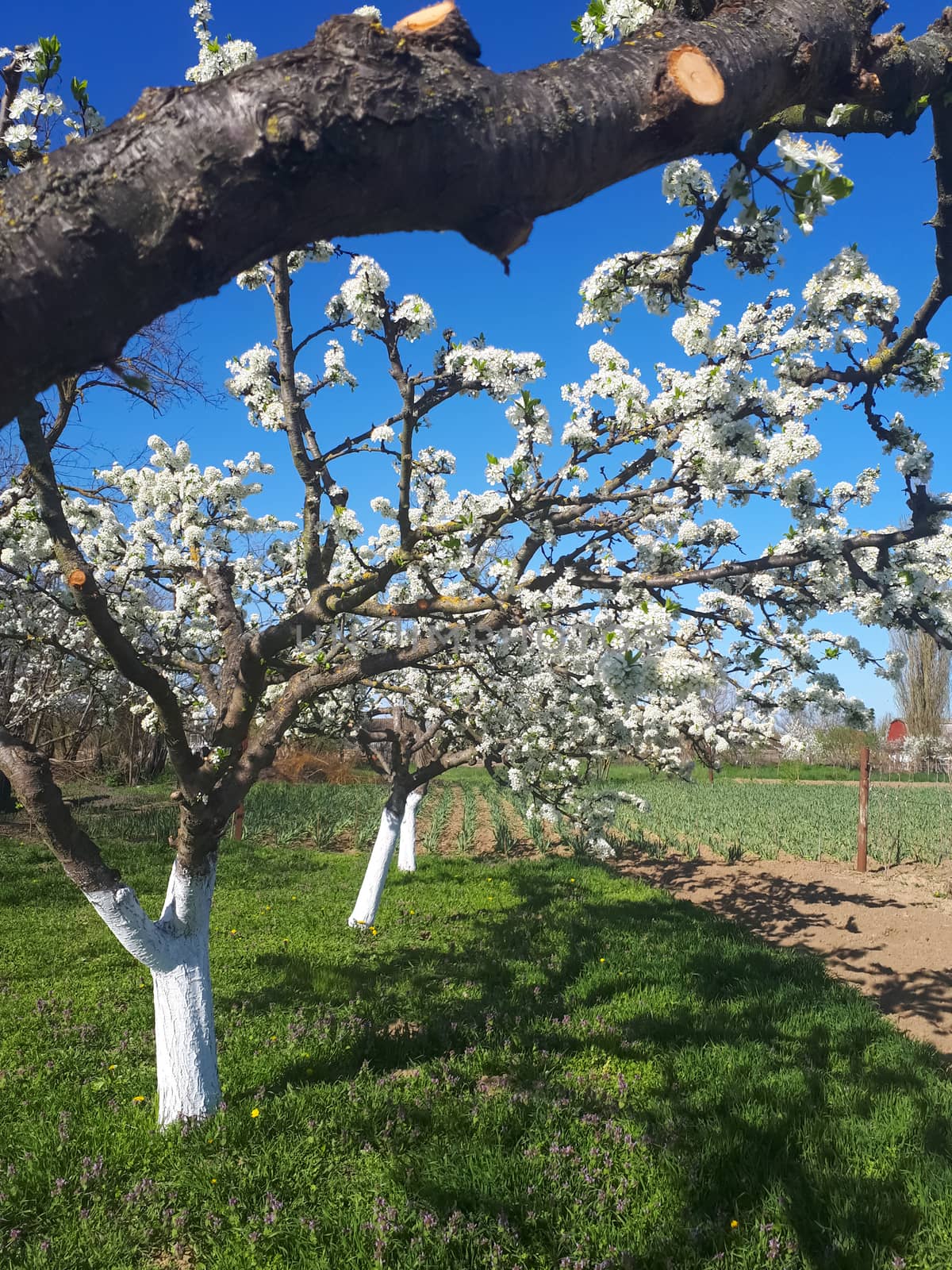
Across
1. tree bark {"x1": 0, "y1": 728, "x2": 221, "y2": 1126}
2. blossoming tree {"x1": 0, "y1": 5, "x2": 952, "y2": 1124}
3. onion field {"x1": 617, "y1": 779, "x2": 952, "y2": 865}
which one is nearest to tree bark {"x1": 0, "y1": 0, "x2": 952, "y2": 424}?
blossoming tree {"x1": 0, "y1": 5, "x2": 952, "y2": 1124}

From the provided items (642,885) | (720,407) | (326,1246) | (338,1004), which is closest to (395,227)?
(720,407)

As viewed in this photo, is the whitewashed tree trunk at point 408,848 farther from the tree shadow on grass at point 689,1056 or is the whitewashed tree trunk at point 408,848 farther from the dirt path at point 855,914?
the dirt path at point 855,914

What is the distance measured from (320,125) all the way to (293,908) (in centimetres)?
1104

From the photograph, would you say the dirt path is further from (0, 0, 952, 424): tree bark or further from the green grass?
(0, 0, 952, 424): tree bark

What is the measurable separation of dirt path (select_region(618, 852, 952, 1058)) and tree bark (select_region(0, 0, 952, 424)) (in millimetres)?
7617

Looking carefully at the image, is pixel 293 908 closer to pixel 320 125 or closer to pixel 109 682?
pixel 109 682

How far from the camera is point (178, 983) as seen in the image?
15.9 ft

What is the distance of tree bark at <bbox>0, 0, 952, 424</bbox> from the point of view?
1057mm

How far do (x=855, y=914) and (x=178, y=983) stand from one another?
9937 millimetres

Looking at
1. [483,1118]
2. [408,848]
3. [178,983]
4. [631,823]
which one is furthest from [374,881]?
[631,823]

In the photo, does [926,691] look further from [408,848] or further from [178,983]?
[178,983]

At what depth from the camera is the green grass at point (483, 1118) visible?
3645mm

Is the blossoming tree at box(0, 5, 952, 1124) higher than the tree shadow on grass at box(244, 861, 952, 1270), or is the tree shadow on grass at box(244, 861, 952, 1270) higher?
the blossoming tree at box(0, 5, 952, 1124)

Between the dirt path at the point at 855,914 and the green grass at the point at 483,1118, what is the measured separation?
34.4 inches
